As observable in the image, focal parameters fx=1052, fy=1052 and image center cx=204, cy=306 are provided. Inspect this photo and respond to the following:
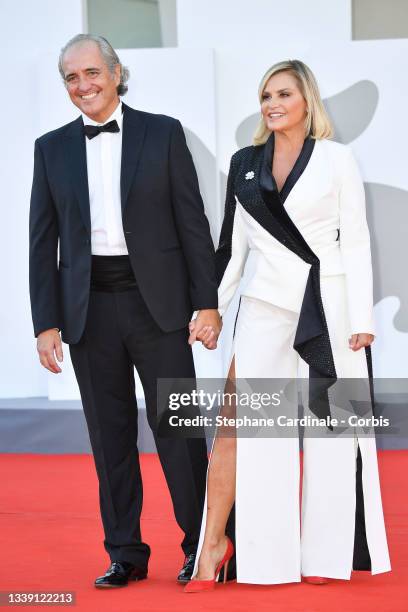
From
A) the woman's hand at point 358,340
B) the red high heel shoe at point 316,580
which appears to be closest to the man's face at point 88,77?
the woman's hand at point 358,340

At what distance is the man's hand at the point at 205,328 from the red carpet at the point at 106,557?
73 centimetres

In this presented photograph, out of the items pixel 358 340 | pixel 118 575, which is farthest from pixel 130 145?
pixel 118 575

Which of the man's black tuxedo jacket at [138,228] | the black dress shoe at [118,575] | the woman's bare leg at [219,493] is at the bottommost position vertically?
the black dress shoe at [118,575]

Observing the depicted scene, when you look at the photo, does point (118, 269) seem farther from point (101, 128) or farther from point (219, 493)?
point (219, 493)

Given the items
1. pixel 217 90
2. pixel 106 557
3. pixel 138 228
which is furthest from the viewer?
pixel 217 90

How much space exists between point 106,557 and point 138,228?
49.7 inches

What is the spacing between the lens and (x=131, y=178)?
121 inches

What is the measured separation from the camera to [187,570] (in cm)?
317

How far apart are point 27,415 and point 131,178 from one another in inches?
134

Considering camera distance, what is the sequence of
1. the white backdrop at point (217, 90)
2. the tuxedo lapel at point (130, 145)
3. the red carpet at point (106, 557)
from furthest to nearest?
the white backdrop at point (217, 90), the tuxedo lapel at point (130, 145), the red carpet at point (106, 557)

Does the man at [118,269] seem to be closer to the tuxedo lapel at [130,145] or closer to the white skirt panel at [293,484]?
the tuxedo lapel at [130,145]

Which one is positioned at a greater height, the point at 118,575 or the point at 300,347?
the point at 300,347

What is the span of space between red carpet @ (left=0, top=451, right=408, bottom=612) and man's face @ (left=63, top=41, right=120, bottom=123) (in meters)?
1.43

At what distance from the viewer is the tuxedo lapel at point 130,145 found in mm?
3074
